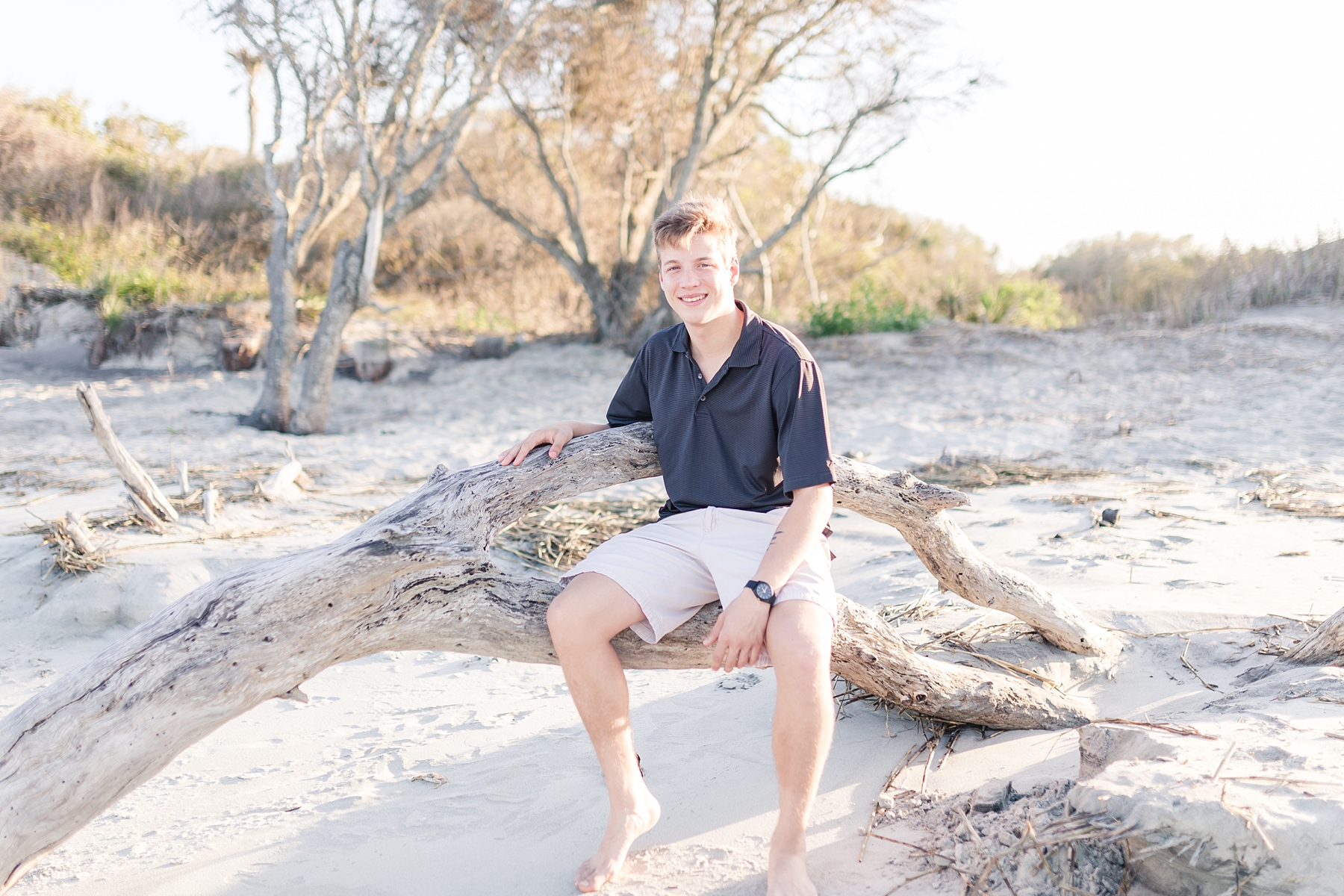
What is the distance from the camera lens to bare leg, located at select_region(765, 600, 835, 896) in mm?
2258

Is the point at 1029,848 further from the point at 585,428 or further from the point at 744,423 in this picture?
the point at 585,428

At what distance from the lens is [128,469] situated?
502 centimetres

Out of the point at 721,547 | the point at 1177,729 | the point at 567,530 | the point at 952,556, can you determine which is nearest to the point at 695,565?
the point at 721,547

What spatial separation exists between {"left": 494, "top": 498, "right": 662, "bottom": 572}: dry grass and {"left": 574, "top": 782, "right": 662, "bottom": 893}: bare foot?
240cm

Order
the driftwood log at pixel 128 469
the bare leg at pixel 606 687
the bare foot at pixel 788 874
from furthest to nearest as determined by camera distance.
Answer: the driftwood log at pixel 128 469 → the bare leg at pixel 606 687 → the bare foot at pixel 788 874

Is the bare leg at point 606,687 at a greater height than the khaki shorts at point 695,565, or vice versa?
the khaki shorts at point 695,565

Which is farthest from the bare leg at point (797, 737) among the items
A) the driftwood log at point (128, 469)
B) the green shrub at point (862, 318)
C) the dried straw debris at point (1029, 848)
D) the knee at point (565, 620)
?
the green shrub at point (862, 318)

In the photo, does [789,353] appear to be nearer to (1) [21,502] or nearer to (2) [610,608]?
(2) [610,608]

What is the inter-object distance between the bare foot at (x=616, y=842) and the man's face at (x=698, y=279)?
4.53 feet

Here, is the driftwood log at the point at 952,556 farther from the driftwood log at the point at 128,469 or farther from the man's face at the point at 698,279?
the driftwood log at the point at 128,469

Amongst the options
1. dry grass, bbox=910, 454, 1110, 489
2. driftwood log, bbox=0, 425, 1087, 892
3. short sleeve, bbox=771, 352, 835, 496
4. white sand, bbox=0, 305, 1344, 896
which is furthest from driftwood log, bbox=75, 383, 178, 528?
dry grass, bbox=910, 454, 1110, 489

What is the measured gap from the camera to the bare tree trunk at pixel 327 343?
30.2 feet

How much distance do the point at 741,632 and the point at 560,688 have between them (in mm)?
1856

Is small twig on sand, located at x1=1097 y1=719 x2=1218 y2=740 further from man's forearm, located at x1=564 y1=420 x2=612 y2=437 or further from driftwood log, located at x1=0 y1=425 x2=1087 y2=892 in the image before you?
man's forearm, located at x1=564 y1=420 x2=612 y2=437
